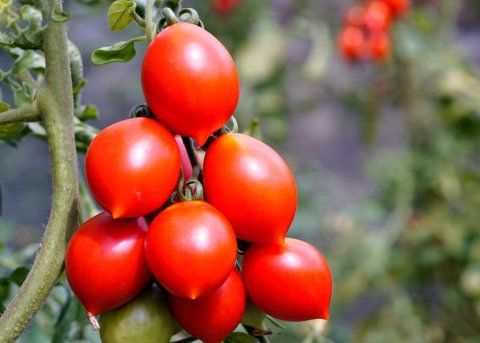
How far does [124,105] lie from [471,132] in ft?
5.49

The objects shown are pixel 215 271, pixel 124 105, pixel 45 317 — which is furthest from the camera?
pixel 124 105

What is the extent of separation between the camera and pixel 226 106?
469mm

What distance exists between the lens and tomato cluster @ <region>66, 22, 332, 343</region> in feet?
1.42

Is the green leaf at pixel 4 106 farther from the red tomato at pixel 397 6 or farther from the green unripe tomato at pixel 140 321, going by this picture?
the red tomato at pixel 397 6

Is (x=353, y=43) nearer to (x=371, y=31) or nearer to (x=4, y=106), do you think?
(x=371, y=31)

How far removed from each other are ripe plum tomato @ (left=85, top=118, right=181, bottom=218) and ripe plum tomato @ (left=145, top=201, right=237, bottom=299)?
0.02 metres

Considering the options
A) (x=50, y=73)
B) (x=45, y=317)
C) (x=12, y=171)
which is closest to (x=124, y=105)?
(x=12, y=171)

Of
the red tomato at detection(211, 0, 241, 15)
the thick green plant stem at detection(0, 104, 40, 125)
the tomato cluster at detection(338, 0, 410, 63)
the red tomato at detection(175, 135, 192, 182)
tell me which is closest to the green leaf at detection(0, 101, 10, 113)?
the thick green plant stem at detection(0, 104, 40, 125)

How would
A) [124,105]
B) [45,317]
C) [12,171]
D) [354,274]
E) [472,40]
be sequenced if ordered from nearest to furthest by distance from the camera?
[45,317] → [354,274] → [12,171] → [124,105] → [472,40]

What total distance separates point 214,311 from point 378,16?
1.97 metres

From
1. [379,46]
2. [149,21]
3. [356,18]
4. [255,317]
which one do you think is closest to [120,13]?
[149,21]

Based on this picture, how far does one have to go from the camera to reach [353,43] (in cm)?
229

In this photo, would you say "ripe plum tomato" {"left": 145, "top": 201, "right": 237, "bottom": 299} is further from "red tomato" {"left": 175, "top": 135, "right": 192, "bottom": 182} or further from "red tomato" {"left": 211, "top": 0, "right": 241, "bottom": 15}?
"red tomato" {"left": 211, "top": 0, "right": 241, "bottom": 15}

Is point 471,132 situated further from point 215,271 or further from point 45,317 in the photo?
point 215,271
